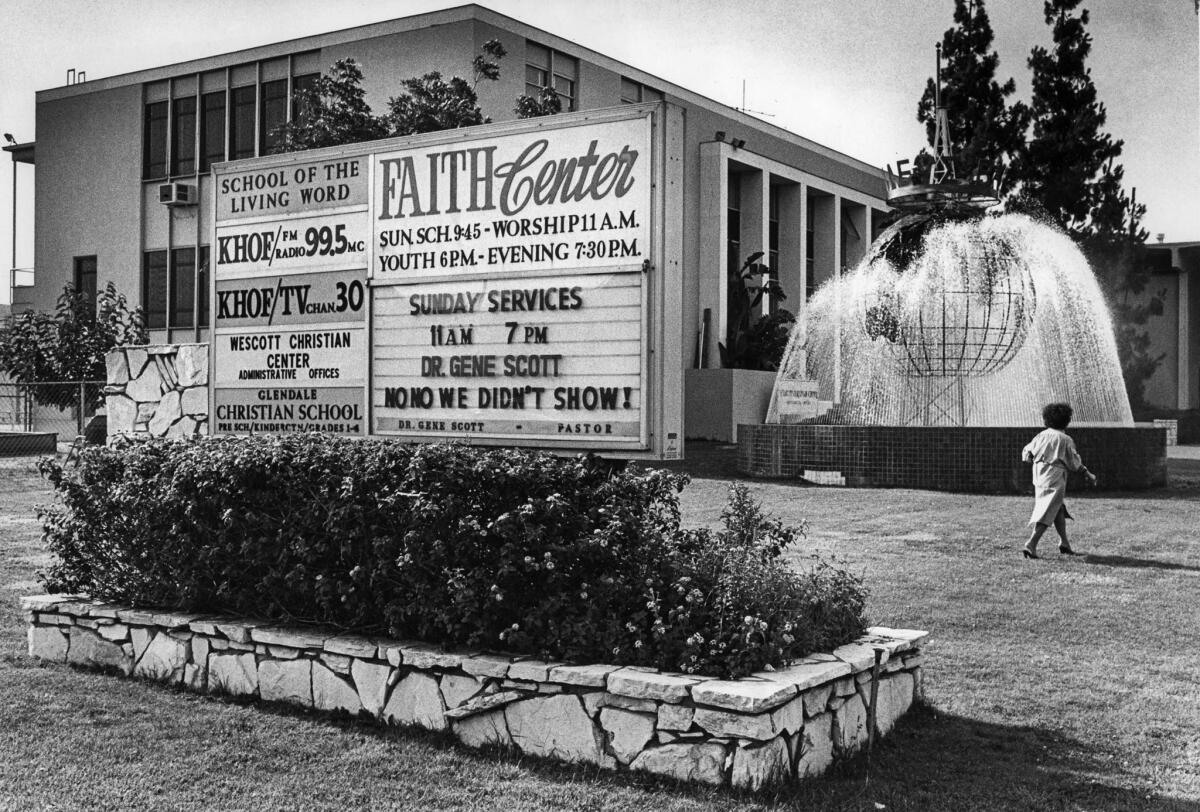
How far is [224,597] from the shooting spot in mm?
6715

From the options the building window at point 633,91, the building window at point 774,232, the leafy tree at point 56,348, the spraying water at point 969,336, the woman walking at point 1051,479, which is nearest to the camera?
the woman walking at point 1051,479

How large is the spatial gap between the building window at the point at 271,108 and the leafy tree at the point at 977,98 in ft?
56.8

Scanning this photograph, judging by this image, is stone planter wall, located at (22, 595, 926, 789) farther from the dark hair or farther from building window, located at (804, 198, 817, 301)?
building window, located at (804, 198, 817, 301)

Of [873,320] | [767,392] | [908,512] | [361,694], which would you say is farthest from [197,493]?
[767,392]

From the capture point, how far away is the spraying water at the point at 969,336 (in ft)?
64.2

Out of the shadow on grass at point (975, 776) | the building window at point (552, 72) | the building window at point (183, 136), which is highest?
the building window at point (552, 72)

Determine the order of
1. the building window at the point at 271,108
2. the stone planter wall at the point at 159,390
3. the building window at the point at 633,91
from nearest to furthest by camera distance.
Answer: the stone planter wall at the point at 159,390
the building window at the point at 271,108
the building window at the point at 633,91

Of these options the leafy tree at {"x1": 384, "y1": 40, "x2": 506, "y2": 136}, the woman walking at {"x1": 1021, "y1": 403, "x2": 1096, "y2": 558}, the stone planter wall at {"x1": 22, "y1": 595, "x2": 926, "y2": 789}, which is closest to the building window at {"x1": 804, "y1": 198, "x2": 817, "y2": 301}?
the leafy tree at {"x1": 384, "y1": 40, "x2": 506, "y2": 136}

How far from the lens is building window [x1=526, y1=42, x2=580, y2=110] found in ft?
101

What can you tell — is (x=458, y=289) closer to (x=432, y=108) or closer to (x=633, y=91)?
(x=432, y=108)

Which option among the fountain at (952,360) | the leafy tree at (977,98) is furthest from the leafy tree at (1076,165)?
the fountain at (952,360)

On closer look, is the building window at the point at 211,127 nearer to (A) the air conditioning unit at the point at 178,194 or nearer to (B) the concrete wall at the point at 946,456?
(A) the air conditioning unit at the point at 178,194

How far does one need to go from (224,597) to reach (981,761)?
3.92 metres

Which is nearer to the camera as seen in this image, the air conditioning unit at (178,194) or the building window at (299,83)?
the building window at (299,83)
